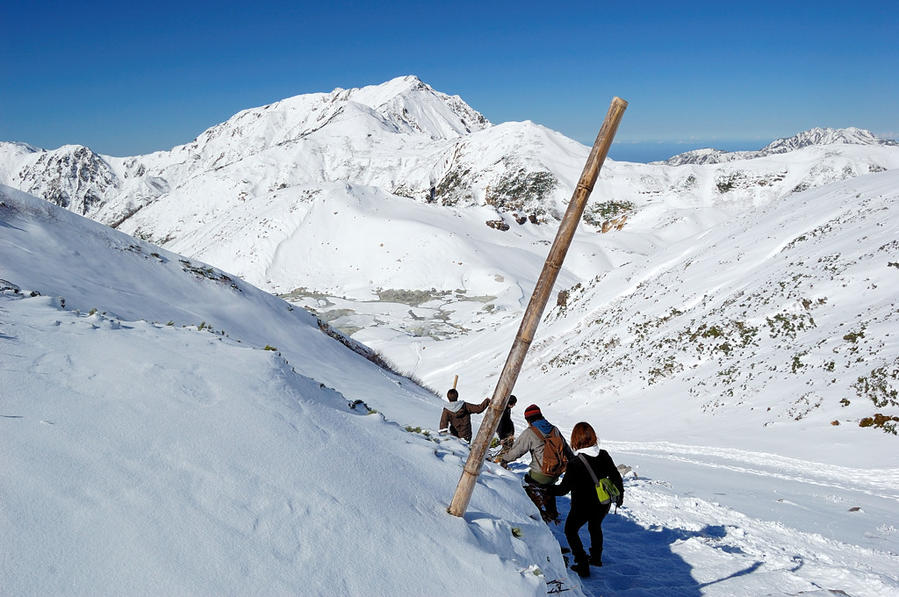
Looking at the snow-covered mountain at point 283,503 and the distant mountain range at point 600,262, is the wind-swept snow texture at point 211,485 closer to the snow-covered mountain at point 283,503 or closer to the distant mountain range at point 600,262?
the snow-covered mountain at point 283,503

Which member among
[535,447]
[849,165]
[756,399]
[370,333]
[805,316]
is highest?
[849,165]

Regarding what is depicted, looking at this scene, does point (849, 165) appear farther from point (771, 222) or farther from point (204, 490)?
point (204, 490)

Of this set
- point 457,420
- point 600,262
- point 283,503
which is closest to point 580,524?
point 283,503

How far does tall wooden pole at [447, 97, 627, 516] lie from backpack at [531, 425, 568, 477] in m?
2.44

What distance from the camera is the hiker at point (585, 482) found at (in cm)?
580

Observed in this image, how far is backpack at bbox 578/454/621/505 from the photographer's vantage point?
568 cm

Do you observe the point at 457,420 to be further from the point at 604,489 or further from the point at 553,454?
the point at 604,489

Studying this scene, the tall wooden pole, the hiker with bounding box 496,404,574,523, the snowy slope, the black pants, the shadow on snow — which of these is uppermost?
the snowy slope

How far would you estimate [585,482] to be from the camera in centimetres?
584

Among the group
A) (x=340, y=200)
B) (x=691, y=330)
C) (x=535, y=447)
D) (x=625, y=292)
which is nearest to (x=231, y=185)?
(x=340, y=200)

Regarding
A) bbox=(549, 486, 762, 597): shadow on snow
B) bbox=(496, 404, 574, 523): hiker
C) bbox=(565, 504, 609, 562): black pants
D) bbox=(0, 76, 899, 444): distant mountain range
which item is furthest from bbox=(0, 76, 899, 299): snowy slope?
bbox=(565, 504, 609, 562): black pants

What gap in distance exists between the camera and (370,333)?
121ft

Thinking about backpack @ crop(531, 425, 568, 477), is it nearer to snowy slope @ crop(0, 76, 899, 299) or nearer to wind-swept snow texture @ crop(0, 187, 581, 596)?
wind-swept snow texture @ crop(0, 187, 581, 596)

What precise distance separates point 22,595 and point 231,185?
11702 cm
